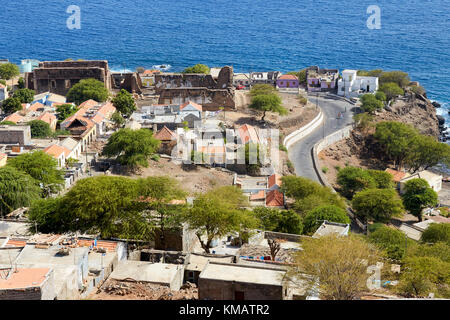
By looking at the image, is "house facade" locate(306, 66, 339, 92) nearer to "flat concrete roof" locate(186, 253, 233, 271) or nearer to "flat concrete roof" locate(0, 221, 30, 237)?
"flat concrete roof" locate(0, 221, 30, 237)

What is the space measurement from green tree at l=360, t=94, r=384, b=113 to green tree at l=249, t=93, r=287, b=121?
13637 mm

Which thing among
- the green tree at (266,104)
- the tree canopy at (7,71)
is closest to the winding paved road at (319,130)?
the green tree at (266,104)

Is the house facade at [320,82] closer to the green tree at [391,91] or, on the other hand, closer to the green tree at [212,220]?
the green tree at [391,91]

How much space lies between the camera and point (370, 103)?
73000mm

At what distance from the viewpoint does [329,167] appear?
193 feet

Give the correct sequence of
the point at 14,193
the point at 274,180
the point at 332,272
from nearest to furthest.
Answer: the point at 332,272
the point at 14,193
the point at 274,180

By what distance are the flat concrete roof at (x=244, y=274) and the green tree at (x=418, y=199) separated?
3276cm

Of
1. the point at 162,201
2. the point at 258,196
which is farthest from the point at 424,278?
the point at 258,196

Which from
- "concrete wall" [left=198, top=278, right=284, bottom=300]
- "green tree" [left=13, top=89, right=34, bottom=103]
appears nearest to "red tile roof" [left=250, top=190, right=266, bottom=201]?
"concrete wall" [left=198, top=278, right=284, bottom=300]

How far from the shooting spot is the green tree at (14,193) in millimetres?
33844

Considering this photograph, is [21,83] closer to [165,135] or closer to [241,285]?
[165,135]

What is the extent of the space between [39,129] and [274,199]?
22494mm

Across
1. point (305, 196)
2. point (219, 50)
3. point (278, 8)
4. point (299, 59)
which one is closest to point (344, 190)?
point (305, 196)

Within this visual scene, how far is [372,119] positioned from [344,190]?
2107 cm
